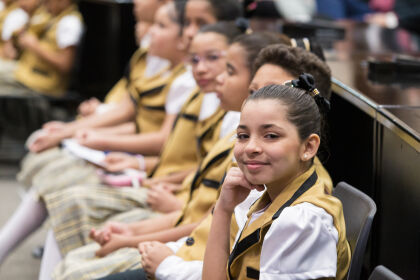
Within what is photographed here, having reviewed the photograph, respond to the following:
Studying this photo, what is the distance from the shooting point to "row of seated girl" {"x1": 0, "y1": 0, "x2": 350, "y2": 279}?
1497 mm

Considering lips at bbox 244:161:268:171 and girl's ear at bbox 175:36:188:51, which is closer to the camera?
lips at bbox 244:161:268:171

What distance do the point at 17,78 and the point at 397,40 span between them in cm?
248

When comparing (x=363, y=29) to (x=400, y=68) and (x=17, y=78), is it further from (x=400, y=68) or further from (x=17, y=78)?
(x=17, y=78)

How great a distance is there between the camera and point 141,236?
226 centimetres

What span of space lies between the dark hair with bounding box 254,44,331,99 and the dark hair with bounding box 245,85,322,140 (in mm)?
350

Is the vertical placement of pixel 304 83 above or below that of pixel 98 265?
above

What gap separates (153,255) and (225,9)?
137 centimetres

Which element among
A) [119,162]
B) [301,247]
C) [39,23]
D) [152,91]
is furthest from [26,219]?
[39,23]

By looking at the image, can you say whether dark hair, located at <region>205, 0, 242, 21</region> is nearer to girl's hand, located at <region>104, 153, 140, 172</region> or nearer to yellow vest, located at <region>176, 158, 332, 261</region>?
girl's hand, located at <region>104, 153, 140, 172</region>

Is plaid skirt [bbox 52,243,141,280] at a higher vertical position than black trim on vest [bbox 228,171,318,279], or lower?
lower

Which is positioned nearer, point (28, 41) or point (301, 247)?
point (301, 247)

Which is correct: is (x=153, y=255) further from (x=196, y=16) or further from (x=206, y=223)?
(x=196, y=16)

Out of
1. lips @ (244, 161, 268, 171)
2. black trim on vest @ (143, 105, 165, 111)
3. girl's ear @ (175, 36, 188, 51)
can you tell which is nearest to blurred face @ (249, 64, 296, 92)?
lips @ (244, 161, 268, 171)

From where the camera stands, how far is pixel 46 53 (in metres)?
4.89
